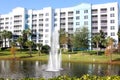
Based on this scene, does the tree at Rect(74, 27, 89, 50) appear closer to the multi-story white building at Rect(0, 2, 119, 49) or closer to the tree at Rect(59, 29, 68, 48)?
the tree at Rect(59, 29, 68, 48)

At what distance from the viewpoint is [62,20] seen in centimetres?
14400

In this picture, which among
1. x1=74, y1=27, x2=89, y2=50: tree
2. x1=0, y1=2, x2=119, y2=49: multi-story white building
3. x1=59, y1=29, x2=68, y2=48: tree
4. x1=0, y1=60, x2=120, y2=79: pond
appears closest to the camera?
x1=0, y1=60, x2=120, y2=79: pond

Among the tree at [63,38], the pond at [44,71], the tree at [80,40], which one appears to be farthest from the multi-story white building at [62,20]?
the pond at [44,71]

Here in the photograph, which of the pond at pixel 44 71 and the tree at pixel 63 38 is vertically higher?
the tree at pixel 63 38

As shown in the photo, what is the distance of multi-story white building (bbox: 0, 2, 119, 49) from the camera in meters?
130

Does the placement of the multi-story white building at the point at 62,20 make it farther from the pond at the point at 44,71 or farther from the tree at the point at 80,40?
the pond at the point at 44,71

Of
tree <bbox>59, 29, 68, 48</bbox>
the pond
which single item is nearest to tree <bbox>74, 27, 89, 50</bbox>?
tree <bbox>59, 29, 68, 48</bbox>

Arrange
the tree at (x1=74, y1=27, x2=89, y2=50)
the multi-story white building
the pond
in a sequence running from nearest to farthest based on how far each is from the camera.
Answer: the pond → the tree at (x1=74, y1=27, x2=89, y2=50) → the multi-story white building

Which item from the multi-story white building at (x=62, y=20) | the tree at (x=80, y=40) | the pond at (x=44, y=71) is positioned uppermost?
the multi-story white building at (x=62, y=20)

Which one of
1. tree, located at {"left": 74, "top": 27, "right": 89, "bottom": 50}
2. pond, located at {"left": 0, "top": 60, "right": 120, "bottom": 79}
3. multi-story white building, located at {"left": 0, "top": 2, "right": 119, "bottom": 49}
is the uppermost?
multi-story white building, located at {"left": 0, "top": 2, "right": 119, "bottom": 49}

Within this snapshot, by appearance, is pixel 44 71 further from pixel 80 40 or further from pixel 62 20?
pixel 62 20

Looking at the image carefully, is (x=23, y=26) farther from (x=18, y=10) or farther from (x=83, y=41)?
(x=83, y=41)

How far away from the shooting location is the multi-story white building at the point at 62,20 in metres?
130

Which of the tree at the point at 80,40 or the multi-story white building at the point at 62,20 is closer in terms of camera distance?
the tree at the point at 80,40
